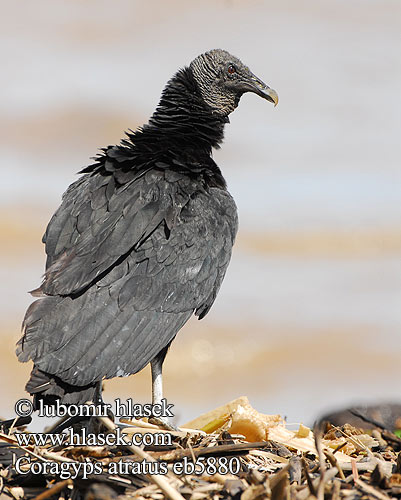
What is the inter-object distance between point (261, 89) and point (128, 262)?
2289 millimetres

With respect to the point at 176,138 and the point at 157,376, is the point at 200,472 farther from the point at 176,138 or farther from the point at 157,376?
the point at 176,138

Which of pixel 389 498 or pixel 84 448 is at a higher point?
pixel 84 448

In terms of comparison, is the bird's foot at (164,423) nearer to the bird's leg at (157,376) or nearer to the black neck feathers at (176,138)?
the bird's leg at (157,376)

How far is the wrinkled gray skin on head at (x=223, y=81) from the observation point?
594 cm

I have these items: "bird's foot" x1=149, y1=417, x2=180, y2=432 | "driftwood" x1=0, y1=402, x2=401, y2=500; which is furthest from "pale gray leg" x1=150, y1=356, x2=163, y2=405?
"driftwood" x1=0, y1=402, x2=401, y2=500

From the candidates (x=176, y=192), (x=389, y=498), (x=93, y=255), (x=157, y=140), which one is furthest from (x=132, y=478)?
(x=157, y=140)

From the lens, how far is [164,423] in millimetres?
4195

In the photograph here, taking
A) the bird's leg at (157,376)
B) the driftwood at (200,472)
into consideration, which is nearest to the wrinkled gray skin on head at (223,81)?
the bird's leg at (157,376)

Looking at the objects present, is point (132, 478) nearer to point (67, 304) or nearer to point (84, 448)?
point (84, 448)

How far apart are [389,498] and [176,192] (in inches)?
93.2

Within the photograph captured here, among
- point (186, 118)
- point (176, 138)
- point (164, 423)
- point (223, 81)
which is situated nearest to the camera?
point (164, 423)

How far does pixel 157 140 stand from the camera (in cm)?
526

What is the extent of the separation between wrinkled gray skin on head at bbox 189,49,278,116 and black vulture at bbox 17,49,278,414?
0.52m

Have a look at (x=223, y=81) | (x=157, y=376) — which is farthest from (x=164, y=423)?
(x=223, y=81)
